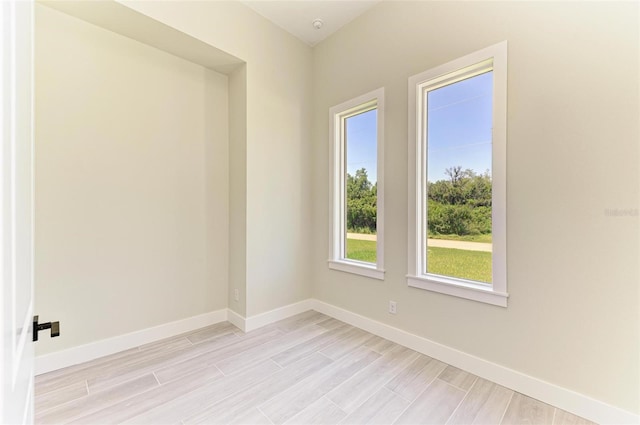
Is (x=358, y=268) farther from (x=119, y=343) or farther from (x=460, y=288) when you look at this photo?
(x=119, y=343)

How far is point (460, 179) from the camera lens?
240cm

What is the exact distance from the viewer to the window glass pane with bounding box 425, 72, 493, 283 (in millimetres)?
2248

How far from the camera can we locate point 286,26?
3.22 m

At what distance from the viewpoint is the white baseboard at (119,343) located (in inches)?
85.7

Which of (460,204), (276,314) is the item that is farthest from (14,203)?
(276,314)

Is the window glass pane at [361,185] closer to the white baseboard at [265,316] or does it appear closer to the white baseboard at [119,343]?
the white baseboard at [265,316]

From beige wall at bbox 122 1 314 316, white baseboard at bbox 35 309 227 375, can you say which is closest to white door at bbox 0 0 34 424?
white baseboard at bbox 35 309 227 375

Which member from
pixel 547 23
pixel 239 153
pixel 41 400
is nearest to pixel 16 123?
pixel 41 400

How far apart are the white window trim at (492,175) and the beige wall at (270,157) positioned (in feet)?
4.68

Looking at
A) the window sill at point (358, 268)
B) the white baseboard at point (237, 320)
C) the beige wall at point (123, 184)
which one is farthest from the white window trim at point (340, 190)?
the beige wall at point (123, 184)

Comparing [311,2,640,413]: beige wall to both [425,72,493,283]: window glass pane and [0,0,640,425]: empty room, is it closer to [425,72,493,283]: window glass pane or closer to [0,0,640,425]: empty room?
[0,0,640,425]: empty room

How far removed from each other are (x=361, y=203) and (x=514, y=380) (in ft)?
6.61

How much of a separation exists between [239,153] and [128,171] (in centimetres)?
104

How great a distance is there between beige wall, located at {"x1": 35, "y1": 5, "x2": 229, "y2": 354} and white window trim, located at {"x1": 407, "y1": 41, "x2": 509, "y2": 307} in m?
2.04
